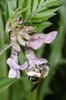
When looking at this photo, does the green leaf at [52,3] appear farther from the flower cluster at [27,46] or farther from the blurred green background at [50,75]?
the blurred green background at [50,75]

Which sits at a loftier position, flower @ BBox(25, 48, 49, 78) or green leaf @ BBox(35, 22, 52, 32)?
green leaf @ BBox(35, 22, 52, 32)

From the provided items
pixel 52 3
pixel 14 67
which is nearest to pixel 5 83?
pixel 14 67

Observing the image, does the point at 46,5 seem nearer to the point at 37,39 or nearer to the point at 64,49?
the point at 37,39

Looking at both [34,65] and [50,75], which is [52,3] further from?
[50,75]

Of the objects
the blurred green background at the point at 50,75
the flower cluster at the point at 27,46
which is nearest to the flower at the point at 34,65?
the flower cluster at the point at 27,46

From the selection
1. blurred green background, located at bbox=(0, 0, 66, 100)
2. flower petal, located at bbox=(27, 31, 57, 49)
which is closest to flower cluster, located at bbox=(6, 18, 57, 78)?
flower petal, located at bbox=(27, 31, 57, 49)

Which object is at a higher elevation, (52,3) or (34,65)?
(52,3)

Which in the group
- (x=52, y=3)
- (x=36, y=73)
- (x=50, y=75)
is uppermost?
(x=52, y=3)

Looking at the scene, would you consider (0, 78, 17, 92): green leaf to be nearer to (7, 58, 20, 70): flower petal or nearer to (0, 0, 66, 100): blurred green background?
(7, 58, 20, 70): flower petal
